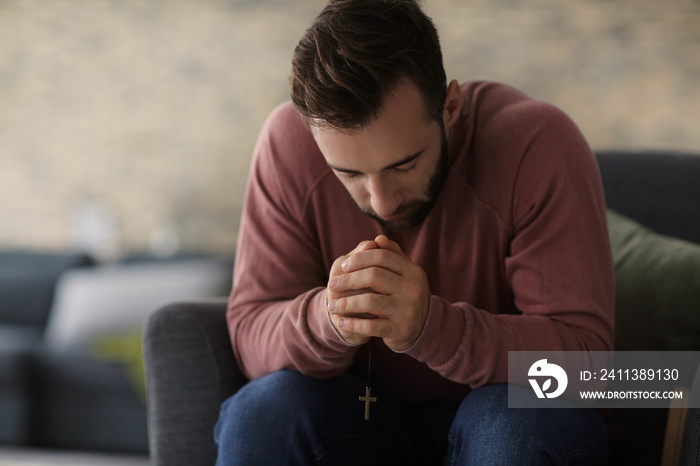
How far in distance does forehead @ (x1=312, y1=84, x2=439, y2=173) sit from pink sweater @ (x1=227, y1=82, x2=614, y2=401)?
20 centimetres

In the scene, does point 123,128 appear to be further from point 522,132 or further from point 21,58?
point 522,132

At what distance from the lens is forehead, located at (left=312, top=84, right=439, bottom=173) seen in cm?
96

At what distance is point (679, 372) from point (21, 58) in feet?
11.7

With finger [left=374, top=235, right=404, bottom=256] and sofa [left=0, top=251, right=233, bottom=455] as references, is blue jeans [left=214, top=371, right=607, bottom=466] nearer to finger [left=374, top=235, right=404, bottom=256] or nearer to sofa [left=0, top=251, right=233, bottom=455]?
finger [left=374, top=235, right=404, bottom=256]

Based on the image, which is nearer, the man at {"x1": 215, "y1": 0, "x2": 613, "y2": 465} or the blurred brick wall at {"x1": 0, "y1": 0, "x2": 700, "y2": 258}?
the man at {"x1": 215, "y1": 0, "x2": 613, "y2": 465}

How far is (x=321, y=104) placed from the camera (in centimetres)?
96

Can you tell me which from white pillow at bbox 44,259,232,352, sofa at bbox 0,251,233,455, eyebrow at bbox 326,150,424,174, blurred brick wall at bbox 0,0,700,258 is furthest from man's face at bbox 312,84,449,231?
blurred brick wall at bbox 0,0,700,258

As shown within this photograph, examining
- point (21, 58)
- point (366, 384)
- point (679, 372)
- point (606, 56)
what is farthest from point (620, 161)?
point (21, 58)

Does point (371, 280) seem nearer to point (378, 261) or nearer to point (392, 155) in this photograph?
point (378, 261)

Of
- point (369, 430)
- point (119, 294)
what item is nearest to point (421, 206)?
point (369, 430)

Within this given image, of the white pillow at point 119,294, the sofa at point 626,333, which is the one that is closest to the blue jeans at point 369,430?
the sofa at point 626,333

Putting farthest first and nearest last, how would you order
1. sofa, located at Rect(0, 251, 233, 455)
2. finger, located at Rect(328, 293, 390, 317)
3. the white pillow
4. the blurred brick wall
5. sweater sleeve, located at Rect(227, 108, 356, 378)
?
the blurred brick wall, the white pillow, sofa, located at Rect(0, 251, 233, 455), sweater sleeve, located at Rect(227, 108, 356, 378), finger, located at Rect(328, 293, 390, 317)

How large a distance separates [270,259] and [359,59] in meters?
0.44

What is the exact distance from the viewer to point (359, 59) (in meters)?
0.93
